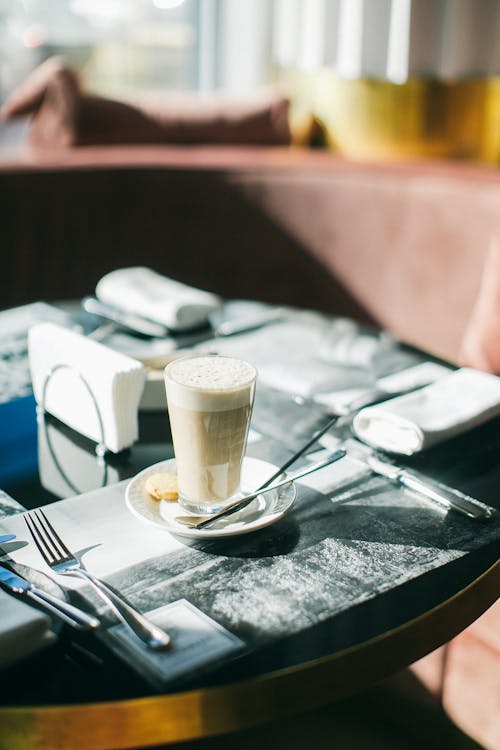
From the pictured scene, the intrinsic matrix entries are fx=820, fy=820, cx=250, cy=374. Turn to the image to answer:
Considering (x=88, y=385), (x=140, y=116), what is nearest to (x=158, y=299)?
(x=88, y=385)

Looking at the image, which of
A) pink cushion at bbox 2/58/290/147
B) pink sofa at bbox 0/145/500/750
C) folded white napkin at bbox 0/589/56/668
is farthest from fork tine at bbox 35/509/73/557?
pink cushion at bbox 2/58/290/147

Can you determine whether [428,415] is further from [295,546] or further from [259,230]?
[259,230]

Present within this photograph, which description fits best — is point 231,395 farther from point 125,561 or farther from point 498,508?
point 498,508

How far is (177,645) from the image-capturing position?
25.3 inches

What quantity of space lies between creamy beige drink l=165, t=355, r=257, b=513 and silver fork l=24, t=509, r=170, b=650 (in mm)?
137

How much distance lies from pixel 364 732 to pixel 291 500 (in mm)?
720

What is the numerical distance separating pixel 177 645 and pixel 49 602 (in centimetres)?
12

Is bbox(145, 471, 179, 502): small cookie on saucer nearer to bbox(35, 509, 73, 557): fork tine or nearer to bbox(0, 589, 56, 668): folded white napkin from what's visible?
bbox(35, 509, 73, 557): fork tine

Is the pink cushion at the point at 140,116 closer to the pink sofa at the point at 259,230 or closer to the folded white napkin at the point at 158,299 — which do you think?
the pink sofa at the point at 259,230

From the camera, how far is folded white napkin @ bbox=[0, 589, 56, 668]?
614 millimetres

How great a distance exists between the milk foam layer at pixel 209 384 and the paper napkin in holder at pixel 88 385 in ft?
0.42

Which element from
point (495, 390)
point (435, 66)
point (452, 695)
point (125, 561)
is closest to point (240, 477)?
point (125, 561)

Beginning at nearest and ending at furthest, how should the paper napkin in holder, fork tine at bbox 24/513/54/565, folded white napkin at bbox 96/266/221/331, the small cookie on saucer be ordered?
fork tine at bbox 24/513/54/565
the small cookie on saucer
the paper napkin in holder
folded white napkin at bbox 96/266/221/331

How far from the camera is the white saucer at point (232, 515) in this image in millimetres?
783
